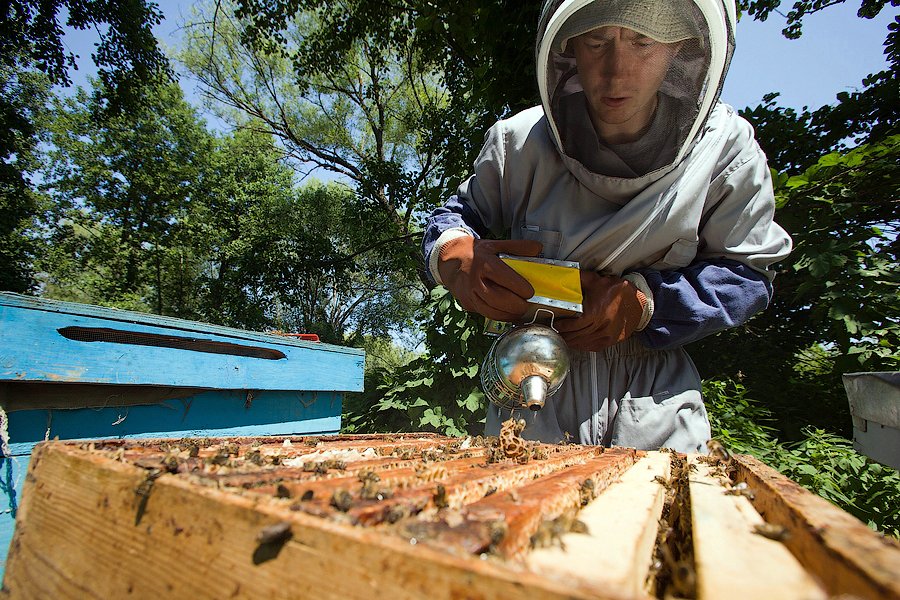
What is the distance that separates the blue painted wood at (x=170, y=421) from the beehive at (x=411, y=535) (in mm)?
580

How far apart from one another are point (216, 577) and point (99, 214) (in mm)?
19987

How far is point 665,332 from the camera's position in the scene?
1.48 m

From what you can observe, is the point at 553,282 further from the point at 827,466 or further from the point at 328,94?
the point at 328,94

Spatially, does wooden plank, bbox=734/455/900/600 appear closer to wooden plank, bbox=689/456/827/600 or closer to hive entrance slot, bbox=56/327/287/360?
wooden plank, bbox=689/456/827/600

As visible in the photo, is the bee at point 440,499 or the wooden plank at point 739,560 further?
the bee at point 440,499

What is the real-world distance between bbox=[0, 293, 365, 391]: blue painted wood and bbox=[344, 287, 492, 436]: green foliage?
1.39 metres

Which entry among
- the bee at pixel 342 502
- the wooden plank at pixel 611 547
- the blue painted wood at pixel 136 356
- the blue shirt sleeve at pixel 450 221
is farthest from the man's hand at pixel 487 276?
the blue painted wood at pixel 136 356

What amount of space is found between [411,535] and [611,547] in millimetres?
211

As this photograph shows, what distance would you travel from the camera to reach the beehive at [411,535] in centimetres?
37

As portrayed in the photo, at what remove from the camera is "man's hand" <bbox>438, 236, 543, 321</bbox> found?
141 centimetres

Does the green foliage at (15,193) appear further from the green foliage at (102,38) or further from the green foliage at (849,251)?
the green foliage at (849,251)

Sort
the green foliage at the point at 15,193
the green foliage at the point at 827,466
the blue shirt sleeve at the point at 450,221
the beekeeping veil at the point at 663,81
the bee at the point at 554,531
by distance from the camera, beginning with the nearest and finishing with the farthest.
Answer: the bee at the point at 554,531 → the beekeeping veil at the point at 663,81 → the blue shirt sleeve at the point at 450,221 → the green foliage at the point at 827,466 → the green foliage at the point at 15,193

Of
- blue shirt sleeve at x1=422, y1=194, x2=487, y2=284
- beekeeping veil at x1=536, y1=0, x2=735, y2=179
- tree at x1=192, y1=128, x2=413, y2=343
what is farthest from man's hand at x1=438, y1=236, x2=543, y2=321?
tree at x1=192, y1=128, x2=413, y2=343

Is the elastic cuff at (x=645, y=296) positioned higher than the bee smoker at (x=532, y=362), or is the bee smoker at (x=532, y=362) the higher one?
the elastic cuff at (x=645, y=296)
